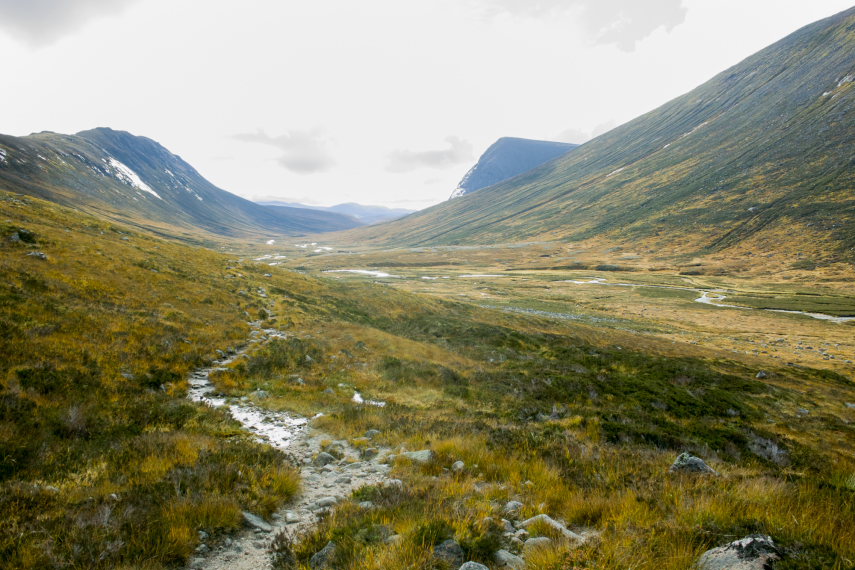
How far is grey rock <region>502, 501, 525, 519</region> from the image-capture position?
5922 millimetres

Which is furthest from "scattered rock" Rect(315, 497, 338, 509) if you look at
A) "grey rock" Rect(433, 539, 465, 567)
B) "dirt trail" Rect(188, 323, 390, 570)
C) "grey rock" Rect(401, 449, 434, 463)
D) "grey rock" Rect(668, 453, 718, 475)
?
"grey rock" Rect(668, 453, 718, 475)

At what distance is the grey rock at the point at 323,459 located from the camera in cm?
884

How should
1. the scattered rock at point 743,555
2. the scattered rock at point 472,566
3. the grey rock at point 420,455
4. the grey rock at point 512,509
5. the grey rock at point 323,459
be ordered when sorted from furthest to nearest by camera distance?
the grey rock at point 323,459 < the grey rock at point 420,455 < the grey rock at point 512,509 < the scattered rock at point 472,566 < the scattered rock at point 743,555

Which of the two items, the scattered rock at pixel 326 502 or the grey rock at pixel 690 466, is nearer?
the scattered rock at pixel 326 502

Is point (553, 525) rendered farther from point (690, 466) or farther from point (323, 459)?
point (323, 459)

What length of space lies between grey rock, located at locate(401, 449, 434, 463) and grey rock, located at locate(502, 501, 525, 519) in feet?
8.45

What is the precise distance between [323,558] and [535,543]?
280 cm

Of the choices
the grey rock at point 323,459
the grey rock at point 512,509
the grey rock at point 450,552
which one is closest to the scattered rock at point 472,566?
the grey rock at point 450,552

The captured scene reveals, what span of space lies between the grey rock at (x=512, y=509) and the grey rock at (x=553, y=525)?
309 mm

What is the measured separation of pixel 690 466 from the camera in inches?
298

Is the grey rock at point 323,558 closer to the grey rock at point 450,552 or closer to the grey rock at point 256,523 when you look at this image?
the grey rock at point 450,552

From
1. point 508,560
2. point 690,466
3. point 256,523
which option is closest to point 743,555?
point 508,560

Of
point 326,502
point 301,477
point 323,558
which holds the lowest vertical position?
point 301,477

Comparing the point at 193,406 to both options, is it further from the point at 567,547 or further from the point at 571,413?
the point at 571,413
